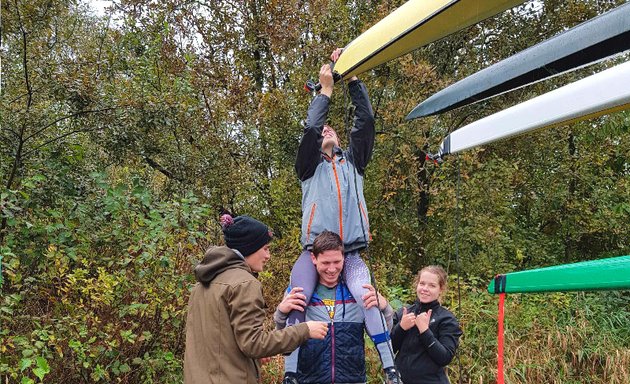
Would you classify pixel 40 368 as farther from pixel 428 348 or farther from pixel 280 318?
pixel 428 348

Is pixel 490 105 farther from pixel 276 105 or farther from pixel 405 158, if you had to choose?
pixel 276 105

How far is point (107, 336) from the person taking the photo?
4270 millimetres

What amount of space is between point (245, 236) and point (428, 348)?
1294mm

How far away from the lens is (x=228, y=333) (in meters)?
2.44

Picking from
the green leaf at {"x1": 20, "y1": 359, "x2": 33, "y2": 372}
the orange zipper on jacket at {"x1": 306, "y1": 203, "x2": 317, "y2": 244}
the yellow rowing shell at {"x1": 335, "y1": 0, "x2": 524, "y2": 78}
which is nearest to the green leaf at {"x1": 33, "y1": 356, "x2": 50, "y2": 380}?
the green leaf at {"x1": 20, "y1": 359, "x2": 33, "y2": 372}

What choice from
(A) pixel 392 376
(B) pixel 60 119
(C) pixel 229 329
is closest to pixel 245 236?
(C) pixel 229 329

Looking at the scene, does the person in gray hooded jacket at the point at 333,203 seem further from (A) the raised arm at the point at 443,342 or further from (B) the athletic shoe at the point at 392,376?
(A) the raised arm at the point at 443,342

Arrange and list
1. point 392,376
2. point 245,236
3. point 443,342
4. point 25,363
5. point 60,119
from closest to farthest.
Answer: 1. point 245,236
2. point 392,376
3. point 443,342
4. point 25,363
5. point 60,119

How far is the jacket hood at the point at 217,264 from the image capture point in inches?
99.4

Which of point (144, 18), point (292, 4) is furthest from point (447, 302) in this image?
point (144, 18)

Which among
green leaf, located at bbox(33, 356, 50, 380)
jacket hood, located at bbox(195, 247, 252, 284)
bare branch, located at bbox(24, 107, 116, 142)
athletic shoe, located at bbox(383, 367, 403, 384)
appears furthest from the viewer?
bare branch, located at bbox(24, 107, 116, 142)

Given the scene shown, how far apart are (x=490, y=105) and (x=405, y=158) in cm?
226

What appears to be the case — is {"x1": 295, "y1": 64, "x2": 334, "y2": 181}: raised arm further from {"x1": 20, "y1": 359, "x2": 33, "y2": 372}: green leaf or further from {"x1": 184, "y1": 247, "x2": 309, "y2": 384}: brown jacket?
{"x1": 20, "y1": 359, "x2": 33, "y2": 372}: green leaf

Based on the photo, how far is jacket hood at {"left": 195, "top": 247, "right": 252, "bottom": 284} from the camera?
2525mm
